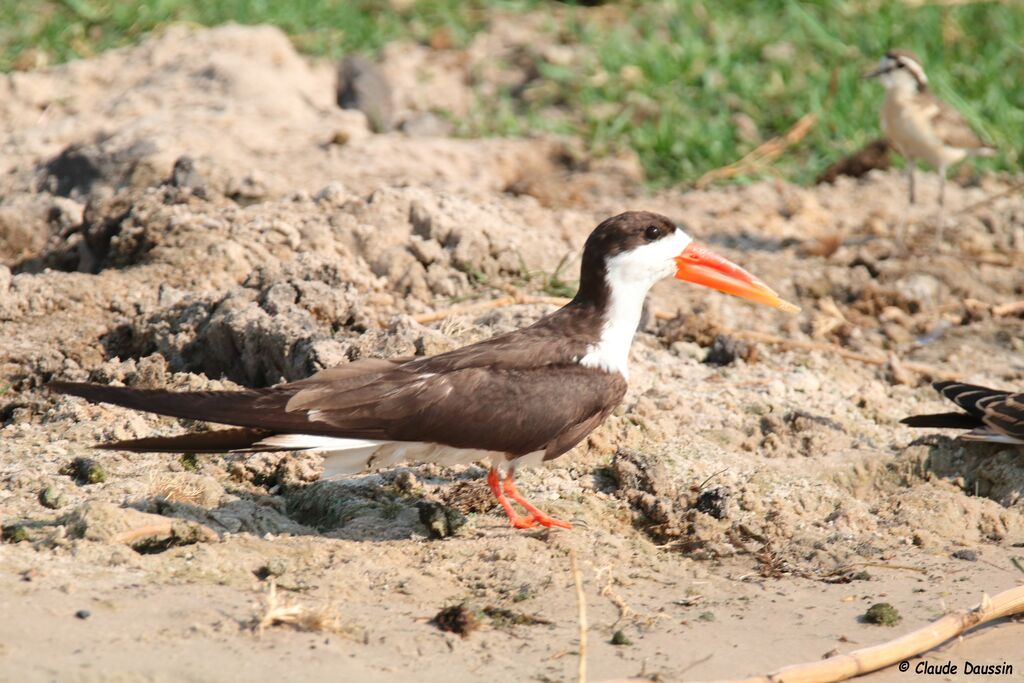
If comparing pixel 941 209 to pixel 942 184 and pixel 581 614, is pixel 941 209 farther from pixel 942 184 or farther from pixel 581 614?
pixel 581 614

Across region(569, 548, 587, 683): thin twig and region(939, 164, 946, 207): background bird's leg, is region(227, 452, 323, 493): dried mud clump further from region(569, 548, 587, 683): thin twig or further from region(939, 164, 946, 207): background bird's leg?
region(939, 164, 946, 207): background bird's leg

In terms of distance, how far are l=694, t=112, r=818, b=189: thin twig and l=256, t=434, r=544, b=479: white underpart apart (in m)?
3.84

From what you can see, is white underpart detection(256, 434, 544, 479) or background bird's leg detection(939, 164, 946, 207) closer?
white underpart detection(256, 434, 544, 479)

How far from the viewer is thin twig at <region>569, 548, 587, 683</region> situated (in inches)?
131

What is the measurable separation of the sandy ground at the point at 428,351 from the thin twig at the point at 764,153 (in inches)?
5.3

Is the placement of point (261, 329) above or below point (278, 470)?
above

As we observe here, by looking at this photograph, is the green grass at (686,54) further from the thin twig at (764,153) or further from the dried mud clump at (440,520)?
the dried mud clump at (440,520)

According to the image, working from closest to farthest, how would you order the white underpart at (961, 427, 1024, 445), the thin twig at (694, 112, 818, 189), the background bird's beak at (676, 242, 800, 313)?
the background bird's beak at (676, 242, 800, 313) → the white underpart at (961, 427, 1024, 445) → the thin twig at (694, 112, 818, 189)

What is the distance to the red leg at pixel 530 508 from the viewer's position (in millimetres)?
4254

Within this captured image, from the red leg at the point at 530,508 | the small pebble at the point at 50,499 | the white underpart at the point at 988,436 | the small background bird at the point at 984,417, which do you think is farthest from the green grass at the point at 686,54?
the small pebble at the point at 50,499

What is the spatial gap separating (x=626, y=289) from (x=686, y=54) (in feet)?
14.9

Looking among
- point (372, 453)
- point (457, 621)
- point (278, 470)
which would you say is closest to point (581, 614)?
point (457, 621)

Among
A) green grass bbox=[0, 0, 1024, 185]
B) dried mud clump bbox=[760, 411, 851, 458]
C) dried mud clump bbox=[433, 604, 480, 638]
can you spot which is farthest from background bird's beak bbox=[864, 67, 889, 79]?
dried mud clump bbox=[433, 604, 480, 638]

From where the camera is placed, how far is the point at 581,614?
138 inches
